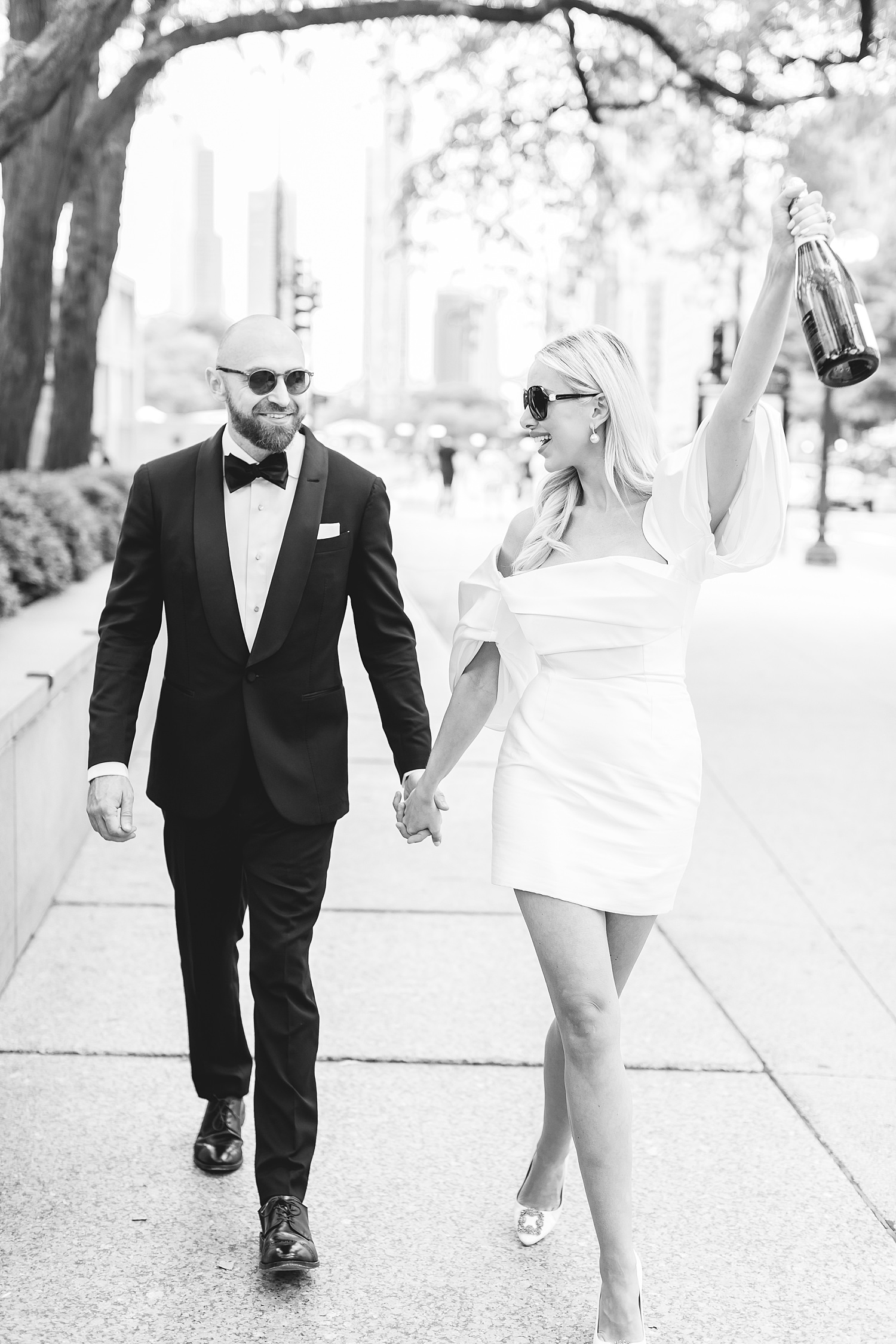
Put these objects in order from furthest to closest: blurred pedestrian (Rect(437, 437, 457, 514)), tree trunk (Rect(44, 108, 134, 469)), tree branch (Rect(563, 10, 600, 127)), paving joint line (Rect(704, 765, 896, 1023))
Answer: blurred pedestrian (Rect(437, 437, 457, 514))
tree branch (Rect(563, 10, 600, 127))
tree trunk (Rect(44, 108, 134, 469))
paving joint line (Rect(704, 765, 896, 1023))

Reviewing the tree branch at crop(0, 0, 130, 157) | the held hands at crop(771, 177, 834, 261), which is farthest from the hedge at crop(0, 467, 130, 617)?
the held hands at crop(771, 177, 834, 261)

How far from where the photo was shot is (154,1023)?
475 centimetres

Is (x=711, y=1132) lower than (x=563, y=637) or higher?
lower

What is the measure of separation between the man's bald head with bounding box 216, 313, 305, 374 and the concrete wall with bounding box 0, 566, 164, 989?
1846 millimetres

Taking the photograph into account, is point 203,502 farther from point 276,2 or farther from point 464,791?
point 276,2

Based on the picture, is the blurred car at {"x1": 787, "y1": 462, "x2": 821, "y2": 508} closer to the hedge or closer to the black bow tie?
the hedge

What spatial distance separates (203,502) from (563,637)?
0.91 m

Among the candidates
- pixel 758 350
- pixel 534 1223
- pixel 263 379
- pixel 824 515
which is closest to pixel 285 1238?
pixel 534 1223

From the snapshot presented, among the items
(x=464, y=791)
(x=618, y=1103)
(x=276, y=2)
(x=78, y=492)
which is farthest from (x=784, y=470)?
(x=276, y=2)

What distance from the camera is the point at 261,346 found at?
3.30m

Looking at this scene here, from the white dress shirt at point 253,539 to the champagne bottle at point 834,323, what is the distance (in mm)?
1271

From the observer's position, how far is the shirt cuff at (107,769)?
342 cm

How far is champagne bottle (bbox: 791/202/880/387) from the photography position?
264 centimetres

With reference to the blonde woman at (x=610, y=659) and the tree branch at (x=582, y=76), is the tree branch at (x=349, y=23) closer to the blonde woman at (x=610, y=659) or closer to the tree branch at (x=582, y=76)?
the tree branch at (x=582, y=76)
